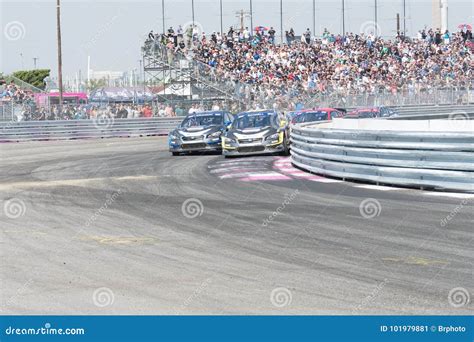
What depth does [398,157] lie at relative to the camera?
16.5 metres

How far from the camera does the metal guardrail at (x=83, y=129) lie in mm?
42406

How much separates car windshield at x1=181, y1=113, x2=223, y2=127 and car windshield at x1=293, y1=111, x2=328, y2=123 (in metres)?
2.42

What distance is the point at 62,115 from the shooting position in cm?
4425

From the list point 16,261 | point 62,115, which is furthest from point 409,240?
point 62,115

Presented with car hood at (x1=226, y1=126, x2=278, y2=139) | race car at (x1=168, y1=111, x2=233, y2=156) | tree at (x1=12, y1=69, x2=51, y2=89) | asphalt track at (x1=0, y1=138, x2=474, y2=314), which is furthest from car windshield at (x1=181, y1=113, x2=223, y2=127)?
tree at (x1=12, y1=69, x2=51, y2=89)

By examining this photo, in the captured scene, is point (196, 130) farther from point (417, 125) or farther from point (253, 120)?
point (417, 125)

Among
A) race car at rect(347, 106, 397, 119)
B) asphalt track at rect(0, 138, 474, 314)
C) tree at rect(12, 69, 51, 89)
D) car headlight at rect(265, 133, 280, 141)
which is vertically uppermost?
tree at rect(12, 69, 51, 89)

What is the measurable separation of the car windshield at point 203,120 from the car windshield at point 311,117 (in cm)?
242

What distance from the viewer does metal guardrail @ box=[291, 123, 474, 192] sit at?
15266 mm

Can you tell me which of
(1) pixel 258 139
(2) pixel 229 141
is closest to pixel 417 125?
(1) pixel 258 139

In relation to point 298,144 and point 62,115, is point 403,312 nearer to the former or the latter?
point 298,144

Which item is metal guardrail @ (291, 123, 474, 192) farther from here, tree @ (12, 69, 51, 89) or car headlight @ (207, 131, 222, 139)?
tree @ (12, 69, 51, 89)

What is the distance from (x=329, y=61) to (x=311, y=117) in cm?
2560
